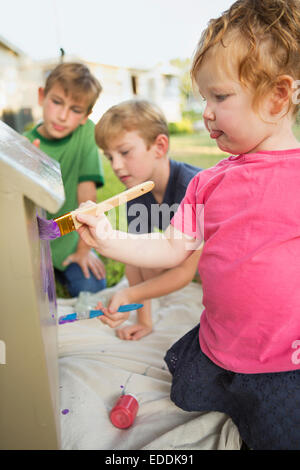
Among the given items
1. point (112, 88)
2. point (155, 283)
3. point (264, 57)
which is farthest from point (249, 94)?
point (112, 88)

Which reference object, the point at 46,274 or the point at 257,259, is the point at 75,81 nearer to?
the point at 46,274

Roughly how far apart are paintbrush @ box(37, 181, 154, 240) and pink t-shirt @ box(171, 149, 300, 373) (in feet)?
0.63

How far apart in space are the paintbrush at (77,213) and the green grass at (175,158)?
A: 385mm

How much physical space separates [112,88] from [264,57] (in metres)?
2.57

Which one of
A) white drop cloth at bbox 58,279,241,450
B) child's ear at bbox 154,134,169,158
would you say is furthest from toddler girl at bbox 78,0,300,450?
child's ear at bbox 154,134,169,158

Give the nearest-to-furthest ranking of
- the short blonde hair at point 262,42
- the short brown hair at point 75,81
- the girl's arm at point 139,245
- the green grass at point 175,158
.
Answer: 1. the short blonde hair at point 262,42
2. the girl's arm at point 139,245
3. the short brown hair at point 75,81
4. the green grass at point 175,158

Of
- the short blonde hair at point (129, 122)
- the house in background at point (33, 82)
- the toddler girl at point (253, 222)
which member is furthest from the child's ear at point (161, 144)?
the house in background at point (33, 82)

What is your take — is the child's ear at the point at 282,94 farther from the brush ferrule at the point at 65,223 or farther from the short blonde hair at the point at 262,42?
A: the brush ferrule at the point at 65,223

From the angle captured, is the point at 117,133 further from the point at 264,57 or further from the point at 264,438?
the point at 264,438

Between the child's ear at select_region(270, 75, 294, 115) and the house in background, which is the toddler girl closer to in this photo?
the child's ear at select_region(270, 75, 294, 115)

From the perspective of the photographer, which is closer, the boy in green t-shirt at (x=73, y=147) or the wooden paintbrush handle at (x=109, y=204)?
the wooden paintbrush handle at (x=109, y=204)

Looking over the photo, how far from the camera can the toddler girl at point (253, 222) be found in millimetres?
723

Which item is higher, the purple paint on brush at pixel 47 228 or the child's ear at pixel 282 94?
the child's ear at pixel 282 94

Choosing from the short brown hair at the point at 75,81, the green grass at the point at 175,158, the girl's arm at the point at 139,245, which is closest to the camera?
the girl's arm at the point at 139,245
